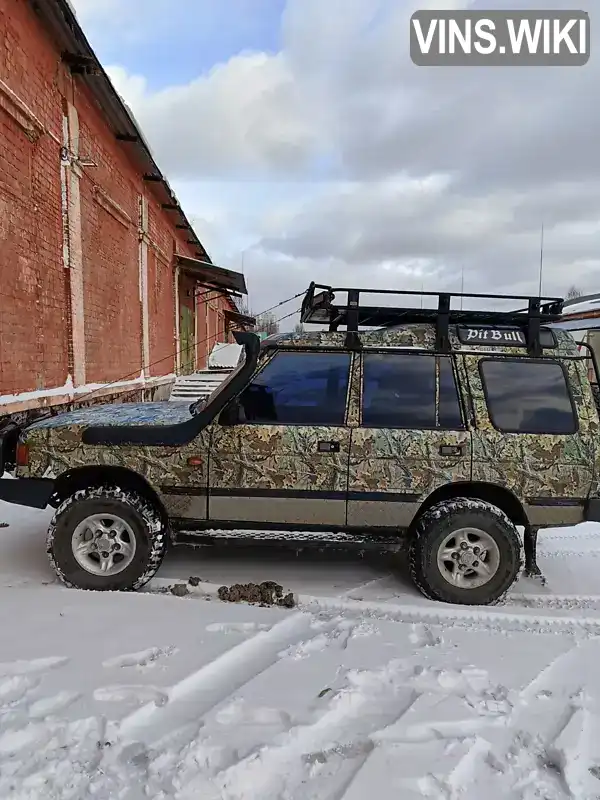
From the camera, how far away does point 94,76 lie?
26.5 feet

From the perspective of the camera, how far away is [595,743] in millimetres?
2314

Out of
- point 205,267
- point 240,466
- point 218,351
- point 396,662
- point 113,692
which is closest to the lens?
point 113,692

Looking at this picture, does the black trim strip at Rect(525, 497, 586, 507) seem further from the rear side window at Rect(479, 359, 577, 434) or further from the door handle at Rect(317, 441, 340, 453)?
the door handle at Rect(317, 441, 340, 453)

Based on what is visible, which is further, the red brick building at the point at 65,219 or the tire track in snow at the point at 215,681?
the red brick building at the point at 65,219

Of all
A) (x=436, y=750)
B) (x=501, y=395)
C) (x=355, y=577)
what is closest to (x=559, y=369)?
(x=501, y=395)

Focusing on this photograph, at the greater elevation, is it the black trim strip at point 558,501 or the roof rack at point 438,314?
the roof rack at point 438,314

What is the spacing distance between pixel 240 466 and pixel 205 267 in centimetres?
1495

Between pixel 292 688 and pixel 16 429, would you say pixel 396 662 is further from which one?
pixel 16 429

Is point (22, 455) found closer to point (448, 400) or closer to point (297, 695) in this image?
point (297, 695)

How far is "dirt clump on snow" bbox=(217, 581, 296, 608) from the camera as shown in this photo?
3748mm

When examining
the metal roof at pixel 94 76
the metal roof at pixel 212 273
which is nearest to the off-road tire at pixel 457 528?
the metal roof at pixel 94 76

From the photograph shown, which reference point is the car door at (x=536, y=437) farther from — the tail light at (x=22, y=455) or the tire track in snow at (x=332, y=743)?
the tail light at (x=22, y=455)

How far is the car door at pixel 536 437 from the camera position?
12.5 ft

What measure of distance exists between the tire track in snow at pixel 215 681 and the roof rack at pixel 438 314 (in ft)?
6.65
